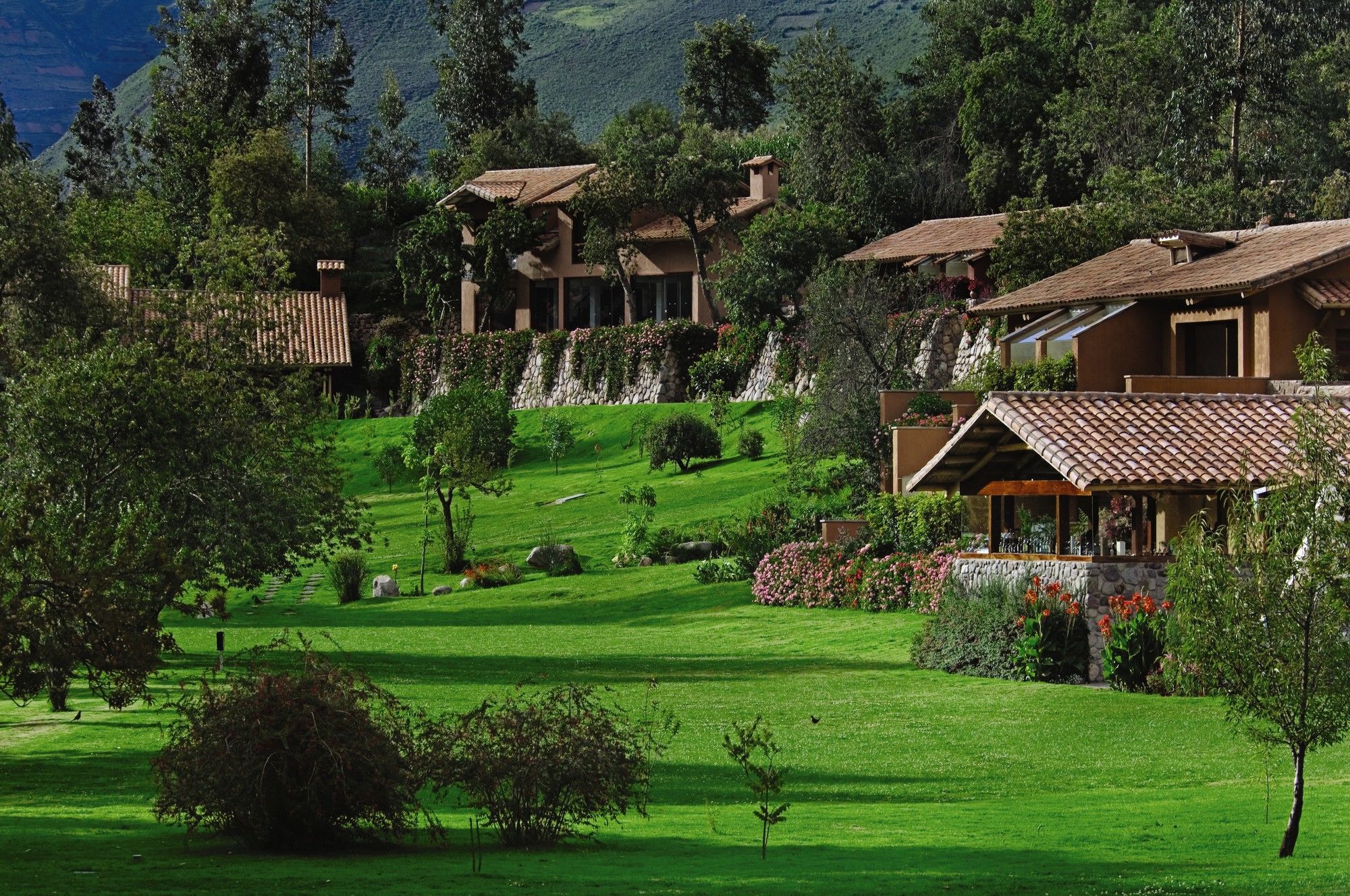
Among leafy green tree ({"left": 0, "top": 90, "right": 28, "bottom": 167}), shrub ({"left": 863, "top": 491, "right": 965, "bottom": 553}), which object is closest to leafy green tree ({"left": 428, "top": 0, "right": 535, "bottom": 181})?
leafy green tree ({"left": 0, "top": 90, "right": 28, "bottom": 167})

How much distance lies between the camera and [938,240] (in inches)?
2505

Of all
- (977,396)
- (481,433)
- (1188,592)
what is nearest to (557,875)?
(1188,592)

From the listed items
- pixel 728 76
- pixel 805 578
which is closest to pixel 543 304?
pixel 728 76

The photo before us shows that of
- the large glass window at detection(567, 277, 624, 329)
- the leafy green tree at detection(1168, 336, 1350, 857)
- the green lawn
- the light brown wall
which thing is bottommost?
the green lawn

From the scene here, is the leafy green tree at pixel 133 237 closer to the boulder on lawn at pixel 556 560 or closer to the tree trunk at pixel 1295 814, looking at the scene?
the boulder on lawn at pixel 556 560

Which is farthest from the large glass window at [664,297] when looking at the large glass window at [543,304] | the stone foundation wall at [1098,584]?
the stone foundation wall at [1098,584]

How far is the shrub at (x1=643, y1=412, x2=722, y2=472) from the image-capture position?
2218 inches

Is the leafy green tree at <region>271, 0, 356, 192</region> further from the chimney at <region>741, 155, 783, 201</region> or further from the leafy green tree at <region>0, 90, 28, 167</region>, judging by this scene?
the leafy green tree at <region>0, 90, 28, 167</region>

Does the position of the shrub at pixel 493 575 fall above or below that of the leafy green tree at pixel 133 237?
below

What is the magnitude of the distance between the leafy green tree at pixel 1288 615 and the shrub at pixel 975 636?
14.3m

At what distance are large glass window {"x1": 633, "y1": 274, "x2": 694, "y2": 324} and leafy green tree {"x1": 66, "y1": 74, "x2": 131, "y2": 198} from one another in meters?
37.8

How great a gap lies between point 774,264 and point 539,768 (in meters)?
50.4

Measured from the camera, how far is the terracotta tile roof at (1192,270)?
43500mm

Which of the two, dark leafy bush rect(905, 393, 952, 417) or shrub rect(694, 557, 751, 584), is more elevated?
dark leafy bush rect(905, 393, 952, 417)
